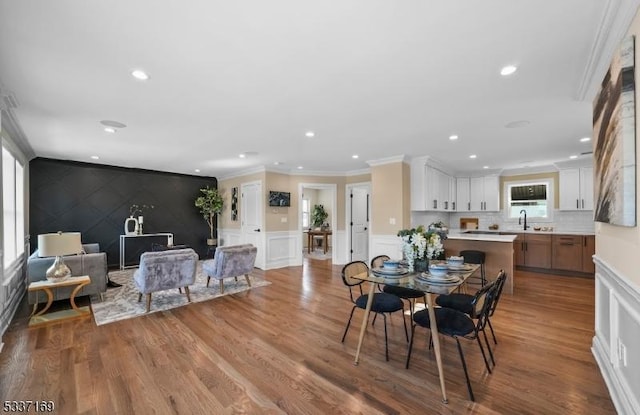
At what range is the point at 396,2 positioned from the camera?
1535 mm

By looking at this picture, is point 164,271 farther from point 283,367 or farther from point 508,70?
point 508,70

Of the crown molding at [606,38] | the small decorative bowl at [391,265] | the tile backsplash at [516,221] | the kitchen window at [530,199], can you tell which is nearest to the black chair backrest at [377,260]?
the small decorative bowl at [391,265]

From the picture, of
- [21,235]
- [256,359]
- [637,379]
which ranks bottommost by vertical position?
[256,359]

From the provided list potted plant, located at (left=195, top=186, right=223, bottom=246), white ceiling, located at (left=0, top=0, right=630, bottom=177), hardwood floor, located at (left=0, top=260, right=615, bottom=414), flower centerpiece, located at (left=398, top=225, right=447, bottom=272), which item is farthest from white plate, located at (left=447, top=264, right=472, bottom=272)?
potted plant, located at (left=195, top=186, right=223, bottom=246)

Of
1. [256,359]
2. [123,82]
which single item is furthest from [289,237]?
[123,82]

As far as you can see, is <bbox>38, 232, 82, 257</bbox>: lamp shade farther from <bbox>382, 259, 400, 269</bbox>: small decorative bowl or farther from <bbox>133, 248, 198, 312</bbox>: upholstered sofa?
<bbox>382, 259, 400, 269</bbox>: small decorative bowl

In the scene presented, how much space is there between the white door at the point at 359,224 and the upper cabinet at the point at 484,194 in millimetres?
2553

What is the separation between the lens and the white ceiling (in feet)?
5.33

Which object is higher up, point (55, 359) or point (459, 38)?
point (459, 38)

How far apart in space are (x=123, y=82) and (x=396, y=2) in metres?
2.28

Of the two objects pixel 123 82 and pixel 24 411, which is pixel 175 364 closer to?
pixel 24 411

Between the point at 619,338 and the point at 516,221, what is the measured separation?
5.82 metres

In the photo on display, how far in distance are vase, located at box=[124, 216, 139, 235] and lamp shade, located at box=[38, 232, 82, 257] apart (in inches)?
132

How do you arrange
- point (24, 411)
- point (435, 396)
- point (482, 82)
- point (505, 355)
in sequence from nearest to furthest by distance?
1. point (24, 411)
2. point (435, 396)
3. point (482, 82)
4. point (505, 355)
